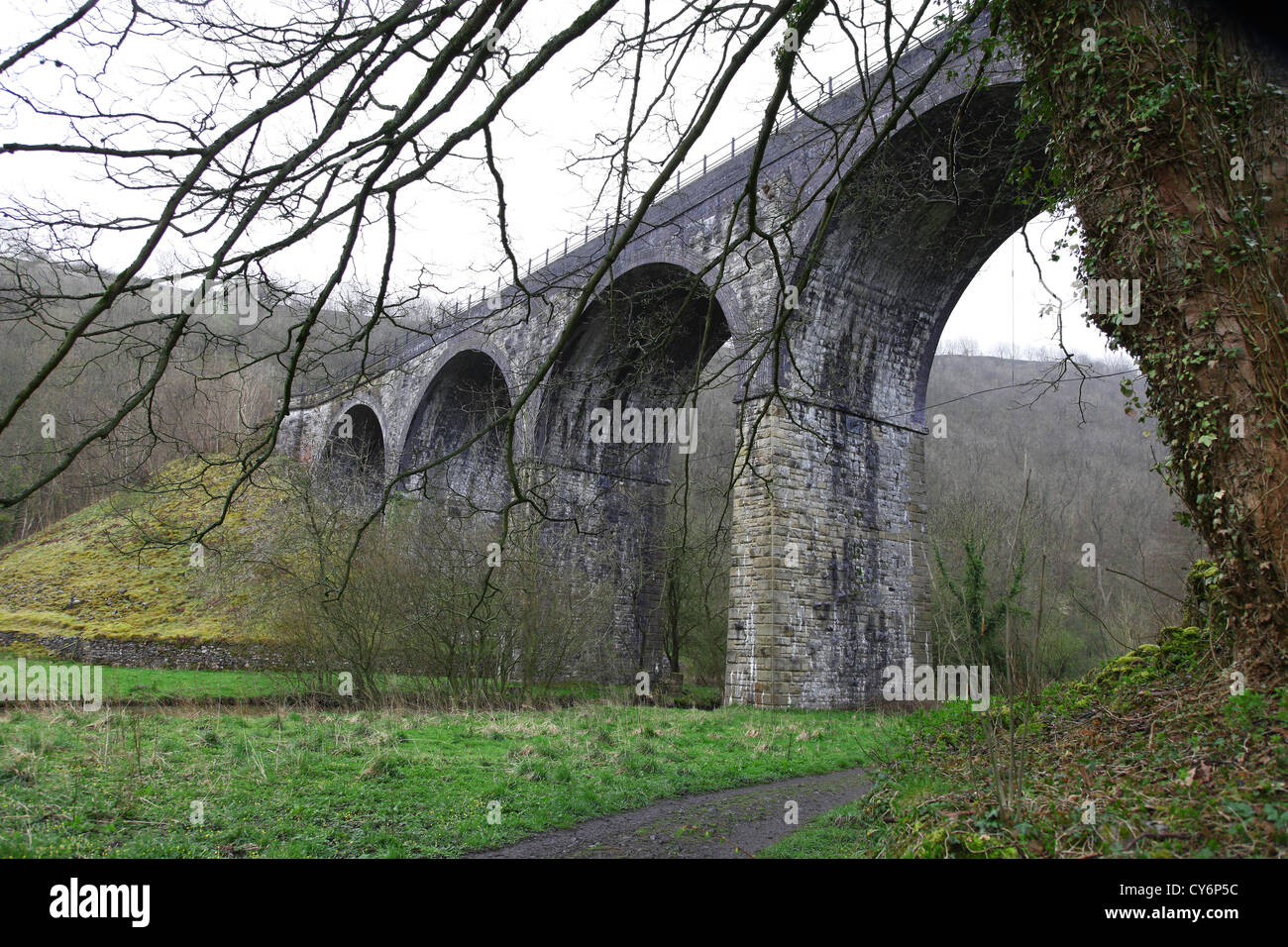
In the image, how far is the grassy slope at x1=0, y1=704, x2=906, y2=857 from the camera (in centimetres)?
418

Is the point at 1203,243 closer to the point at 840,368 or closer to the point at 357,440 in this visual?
the point at 840,368

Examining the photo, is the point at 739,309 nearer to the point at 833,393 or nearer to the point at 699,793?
the point at 833,393

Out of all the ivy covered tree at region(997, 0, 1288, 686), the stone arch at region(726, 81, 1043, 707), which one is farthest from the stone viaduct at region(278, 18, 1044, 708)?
the ivy covered tree at region(997, 0, 1288, 686)

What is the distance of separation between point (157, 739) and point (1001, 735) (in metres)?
6.23

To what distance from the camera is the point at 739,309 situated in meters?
12.9

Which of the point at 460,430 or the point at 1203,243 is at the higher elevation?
the point at 460,430

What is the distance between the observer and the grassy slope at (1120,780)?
2260 mm

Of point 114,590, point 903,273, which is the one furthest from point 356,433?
point 903,273

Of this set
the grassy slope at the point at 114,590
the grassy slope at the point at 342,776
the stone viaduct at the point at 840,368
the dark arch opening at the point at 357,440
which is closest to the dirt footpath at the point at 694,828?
the grassy slope at the point at 342,776

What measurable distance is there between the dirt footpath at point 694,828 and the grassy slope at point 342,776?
19 cm

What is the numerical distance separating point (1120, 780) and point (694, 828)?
285 cm

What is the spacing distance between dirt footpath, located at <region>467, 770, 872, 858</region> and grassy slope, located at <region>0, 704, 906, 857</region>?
0.19 meters

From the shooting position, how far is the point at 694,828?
16.3ft
